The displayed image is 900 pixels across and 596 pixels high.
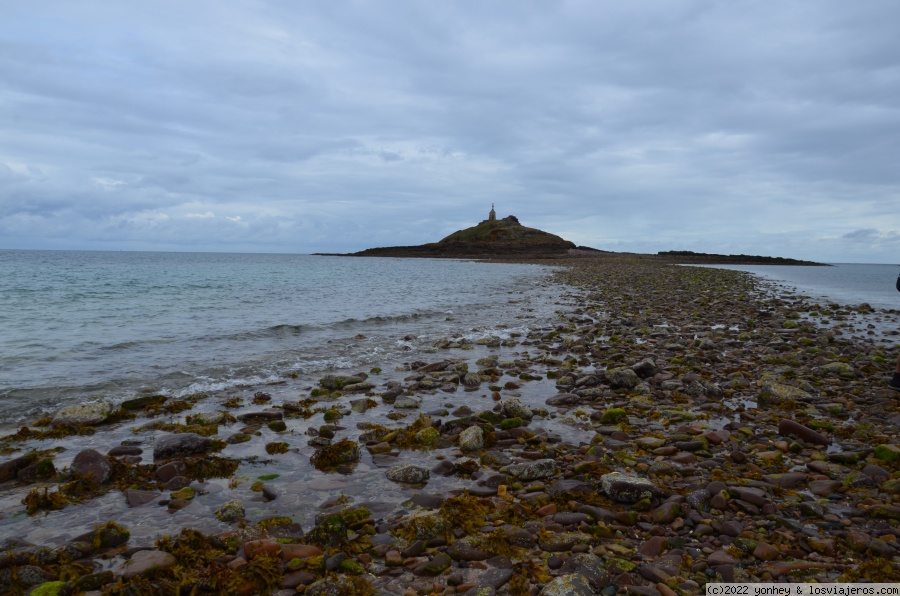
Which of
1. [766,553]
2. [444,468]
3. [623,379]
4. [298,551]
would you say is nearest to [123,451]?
[298,551]

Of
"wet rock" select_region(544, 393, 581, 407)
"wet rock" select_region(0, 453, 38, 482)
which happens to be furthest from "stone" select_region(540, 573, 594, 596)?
"wet rock" select_region(0, 453, 38, 482)

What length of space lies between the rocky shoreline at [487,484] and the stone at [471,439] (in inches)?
2.5

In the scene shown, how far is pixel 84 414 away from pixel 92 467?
120 inches

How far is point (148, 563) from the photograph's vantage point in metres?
4.53

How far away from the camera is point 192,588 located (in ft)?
14.1

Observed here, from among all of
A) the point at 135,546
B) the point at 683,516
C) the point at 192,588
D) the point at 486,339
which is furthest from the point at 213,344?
the point at 683,516

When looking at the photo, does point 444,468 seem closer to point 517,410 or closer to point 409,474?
point 409,474

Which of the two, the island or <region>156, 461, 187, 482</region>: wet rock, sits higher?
the island

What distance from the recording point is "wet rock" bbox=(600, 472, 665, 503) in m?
5.61

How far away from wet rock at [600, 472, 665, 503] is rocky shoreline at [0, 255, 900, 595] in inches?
1.0

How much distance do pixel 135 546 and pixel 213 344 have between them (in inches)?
495

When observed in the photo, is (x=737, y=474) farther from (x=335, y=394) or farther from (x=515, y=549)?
(x=335, y=394)

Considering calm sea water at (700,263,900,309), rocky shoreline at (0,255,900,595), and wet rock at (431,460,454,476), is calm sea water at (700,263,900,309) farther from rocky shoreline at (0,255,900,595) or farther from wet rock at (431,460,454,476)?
wet rock at (431,460,454,476)

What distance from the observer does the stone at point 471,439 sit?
753 centimetres
